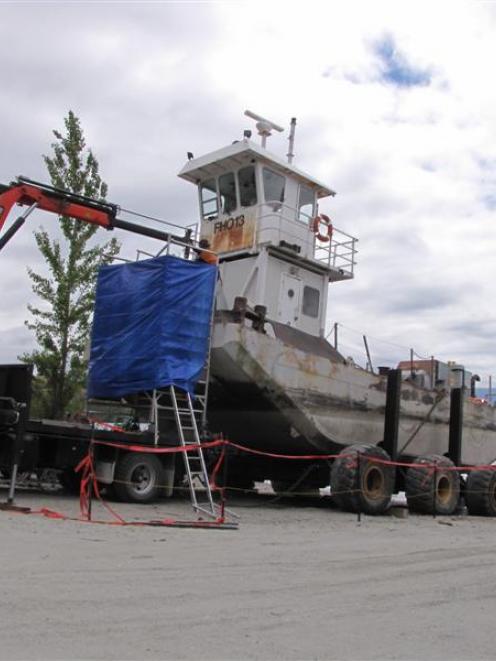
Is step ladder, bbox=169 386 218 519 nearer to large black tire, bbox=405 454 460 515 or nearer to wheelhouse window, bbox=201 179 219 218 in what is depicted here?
large black tire, bbox=405 454 460 515

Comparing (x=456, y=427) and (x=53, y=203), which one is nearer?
(x=53, y=203)

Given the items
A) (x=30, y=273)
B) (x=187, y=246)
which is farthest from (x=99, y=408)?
(x=30, y=273)

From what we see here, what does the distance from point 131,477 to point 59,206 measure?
16.9 feet

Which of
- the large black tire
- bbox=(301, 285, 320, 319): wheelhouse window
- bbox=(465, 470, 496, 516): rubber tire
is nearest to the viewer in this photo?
the large black tire

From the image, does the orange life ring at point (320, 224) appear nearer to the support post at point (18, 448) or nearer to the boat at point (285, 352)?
the boat at point (285, 352)

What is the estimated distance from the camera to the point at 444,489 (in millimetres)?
15102

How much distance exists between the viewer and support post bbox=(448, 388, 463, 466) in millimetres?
16719

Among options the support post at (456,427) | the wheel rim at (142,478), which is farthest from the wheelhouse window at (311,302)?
the wheel rim at (142,478)

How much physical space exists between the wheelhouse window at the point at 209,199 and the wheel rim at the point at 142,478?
6.90 metres

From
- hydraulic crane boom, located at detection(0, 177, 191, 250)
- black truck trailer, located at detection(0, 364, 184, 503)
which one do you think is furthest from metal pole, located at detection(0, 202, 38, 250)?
black truck trailer, located at detection(0, 364, 184, 503)

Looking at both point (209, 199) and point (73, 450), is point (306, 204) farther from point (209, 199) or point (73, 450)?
point (73, 450)

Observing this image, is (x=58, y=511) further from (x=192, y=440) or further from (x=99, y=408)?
(x=99, y=408)

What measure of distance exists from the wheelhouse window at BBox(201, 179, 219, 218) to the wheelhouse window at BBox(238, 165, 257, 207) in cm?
77

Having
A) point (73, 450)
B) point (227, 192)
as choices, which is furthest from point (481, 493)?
point (73, 450)
